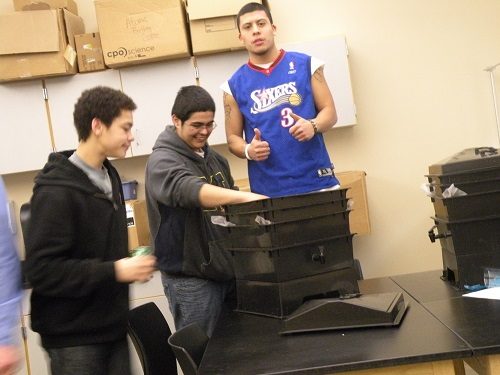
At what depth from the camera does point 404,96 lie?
4121 mm

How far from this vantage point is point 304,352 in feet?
5.02

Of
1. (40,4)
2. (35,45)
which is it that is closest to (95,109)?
(35,45)

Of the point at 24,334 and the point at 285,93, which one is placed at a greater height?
the point at 285,93

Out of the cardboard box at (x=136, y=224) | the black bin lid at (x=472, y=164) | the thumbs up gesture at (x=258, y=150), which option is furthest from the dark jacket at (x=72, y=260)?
the cardboard box at (x=136, y=224)

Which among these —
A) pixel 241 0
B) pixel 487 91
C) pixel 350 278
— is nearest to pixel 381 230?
pixel 487 91

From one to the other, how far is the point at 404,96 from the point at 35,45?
2398mm

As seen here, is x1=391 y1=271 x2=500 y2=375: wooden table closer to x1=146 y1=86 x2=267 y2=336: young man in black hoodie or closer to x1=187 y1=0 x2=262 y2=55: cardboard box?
x1=146 y1=86 x2=267 y2=336: young man in black hoodie

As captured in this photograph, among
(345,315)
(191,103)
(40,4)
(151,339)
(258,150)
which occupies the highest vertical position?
(40,4)

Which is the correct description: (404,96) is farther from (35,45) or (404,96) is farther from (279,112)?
(35,45)

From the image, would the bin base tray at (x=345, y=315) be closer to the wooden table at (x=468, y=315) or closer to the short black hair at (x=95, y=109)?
the wooden table at (x=468, y=315)

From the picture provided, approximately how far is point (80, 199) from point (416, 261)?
290 cm

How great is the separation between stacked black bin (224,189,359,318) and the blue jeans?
22 cm

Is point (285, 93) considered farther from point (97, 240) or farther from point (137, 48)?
point (137, 48)

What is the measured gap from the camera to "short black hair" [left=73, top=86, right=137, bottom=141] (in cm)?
187
